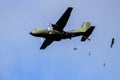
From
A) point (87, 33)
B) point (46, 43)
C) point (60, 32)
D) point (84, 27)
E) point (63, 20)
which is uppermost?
point (63, 20)

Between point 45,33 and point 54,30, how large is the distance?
2.93 m

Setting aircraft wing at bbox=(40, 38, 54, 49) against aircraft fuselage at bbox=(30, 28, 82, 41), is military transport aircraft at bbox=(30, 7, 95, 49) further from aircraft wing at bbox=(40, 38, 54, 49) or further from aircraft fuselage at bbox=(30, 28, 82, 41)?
aircraft wing at bbox=(40, 38, 54, 49)

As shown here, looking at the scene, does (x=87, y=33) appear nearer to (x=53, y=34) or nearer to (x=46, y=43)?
(x=53, y=34)

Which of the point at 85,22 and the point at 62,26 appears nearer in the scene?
the point at 62,26

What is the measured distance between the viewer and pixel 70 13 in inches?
3654

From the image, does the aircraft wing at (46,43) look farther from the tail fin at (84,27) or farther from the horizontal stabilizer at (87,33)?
the horizontal stabilizer at (87,33)

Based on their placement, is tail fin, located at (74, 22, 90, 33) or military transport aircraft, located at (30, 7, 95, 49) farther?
tail fin, located at (74, 22, 90, 33)

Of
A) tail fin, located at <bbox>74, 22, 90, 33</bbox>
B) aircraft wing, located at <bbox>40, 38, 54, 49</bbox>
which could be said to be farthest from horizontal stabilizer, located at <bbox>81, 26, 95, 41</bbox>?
aircraft wing, located at <bbox>40, 38, 54, 49</bbox>

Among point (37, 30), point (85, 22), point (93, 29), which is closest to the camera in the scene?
point (37, 30)

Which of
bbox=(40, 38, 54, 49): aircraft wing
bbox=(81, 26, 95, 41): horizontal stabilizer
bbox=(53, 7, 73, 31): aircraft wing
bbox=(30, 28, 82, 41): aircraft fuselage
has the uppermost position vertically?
bbox=(53, 7, 73, 31): aircraft wing

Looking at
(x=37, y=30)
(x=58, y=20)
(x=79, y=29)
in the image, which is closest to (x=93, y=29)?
(x=79, y=29)

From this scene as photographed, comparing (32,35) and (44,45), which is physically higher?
(32,35)

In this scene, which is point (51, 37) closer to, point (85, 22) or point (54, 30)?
point (54, 30)

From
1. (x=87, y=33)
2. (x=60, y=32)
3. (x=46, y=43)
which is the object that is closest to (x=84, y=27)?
(x=87, y=33)
